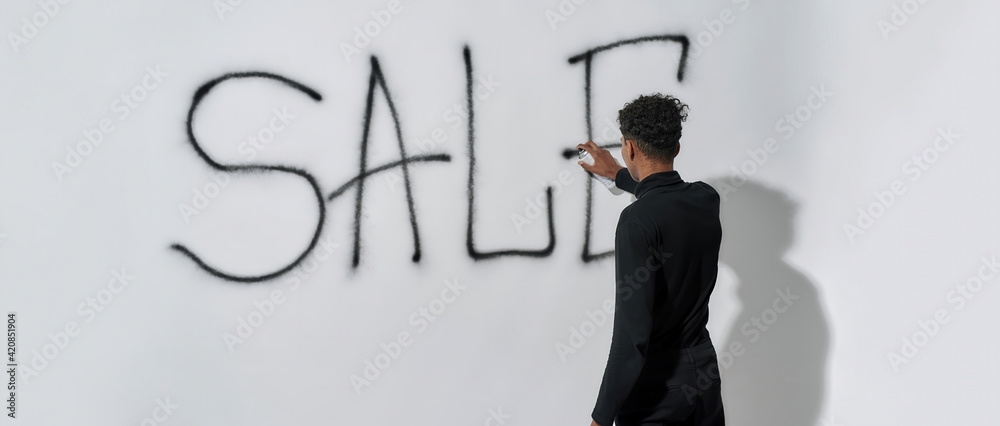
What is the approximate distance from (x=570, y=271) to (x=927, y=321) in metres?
1.30

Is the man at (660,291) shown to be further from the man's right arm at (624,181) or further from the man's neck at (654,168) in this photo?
the man's right arm at (624,181)

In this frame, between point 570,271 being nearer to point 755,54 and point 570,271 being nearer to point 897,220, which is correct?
point 755,54

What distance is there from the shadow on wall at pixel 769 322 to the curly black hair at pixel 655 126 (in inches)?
30.6

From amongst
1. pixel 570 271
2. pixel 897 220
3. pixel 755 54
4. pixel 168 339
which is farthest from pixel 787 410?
pixel 168 339

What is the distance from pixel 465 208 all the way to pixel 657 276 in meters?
0.86

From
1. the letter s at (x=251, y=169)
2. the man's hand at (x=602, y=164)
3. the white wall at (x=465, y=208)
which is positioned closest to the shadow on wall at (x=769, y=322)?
the white wall at (x=465, y=208)

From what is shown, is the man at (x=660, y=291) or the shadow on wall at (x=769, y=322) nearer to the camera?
the man at (x=660, y=291)

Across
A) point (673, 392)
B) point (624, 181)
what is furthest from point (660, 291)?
point (624, 181)

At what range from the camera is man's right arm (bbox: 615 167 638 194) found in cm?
206

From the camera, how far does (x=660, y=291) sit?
1652mm

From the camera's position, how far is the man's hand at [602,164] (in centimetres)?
222

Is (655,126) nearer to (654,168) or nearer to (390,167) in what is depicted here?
(654,168)

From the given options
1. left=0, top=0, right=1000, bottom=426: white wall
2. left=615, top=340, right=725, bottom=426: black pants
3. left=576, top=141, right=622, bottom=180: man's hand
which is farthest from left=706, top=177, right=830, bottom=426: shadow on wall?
left=615, top=340, right=725, bottom=426: black pants

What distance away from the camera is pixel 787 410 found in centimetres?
244
